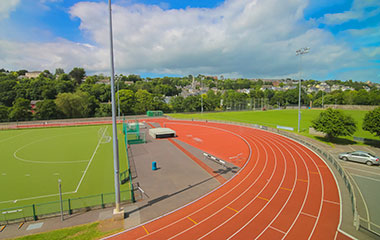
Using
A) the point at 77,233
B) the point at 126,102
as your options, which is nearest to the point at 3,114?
the point at 126,102

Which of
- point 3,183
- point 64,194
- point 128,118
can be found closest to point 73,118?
point 128,118

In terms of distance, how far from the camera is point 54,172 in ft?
64.4

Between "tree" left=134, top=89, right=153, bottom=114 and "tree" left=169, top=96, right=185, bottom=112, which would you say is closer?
"tree" left=134, top=89, right=153, bottom=114

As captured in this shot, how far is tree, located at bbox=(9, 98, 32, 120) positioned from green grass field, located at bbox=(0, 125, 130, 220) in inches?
1215

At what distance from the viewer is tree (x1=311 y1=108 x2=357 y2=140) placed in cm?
2927

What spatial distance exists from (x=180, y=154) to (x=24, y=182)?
52.4 feet

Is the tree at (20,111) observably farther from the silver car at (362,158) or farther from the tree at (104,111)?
the silver car at (362,158)

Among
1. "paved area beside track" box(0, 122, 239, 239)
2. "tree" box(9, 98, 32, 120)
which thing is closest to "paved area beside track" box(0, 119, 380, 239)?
"paved area beside track" box(0, 122, 239, 239)

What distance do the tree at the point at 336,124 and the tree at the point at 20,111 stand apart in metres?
75.7

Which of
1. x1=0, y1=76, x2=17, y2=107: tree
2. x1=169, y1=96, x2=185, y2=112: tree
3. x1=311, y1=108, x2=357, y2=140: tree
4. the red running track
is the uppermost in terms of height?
x1=0, y1=76, x2=17, y2=107: tree

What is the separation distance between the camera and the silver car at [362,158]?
20681 millimetres

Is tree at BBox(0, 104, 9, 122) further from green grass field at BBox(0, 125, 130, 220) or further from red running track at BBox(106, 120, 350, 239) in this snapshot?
red running track at BBox(106, 120, 350, 239)

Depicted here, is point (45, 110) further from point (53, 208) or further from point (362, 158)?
point (362, 158)

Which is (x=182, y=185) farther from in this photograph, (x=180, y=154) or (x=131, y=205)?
(x=180, y=154)
